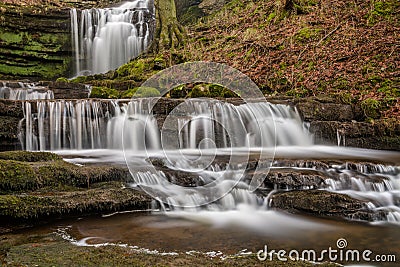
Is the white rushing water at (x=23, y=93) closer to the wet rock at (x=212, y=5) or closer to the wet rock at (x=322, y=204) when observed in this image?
the wet rock at (x=322, y=204)

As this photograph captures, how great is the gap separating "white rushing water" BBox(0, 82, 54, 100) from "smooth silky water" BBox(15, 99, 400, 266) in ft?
8.67

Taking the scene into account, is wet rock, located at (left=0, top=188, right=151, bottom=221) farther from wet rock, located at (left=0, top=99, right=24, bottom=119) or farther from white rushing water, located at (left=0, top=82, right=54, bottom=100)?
white rushing water, located at (left=0, top=82, right=54, bottom=100)

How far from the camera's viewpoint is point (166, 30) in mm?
14500

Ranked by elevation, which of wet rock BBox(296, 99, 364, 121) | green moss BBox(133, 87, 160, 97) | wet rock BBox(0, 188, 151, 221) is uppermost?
green moss BBox(133, 87, 160, 97)

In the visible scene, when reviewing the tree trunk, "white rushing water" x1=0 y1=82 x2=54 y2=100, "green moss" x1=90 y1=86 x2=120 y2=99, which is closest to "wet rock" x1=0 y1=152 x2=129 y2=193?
"green moss" x1=90 y1=86 x2=120 y2=99

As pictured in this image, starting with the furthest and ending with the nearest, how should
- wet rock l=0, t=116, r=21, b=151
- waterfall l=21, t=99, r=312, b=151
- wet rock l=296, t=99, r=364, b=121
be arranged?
wet rock l=296, t=99, r=364, b=121 < waterfall l=21, t=99, r=312, b=151 < wet rock l=0, t=116, r=21, b=151

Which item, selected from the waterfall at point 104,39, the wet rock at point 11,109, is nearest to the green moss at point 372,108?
the wet rock at point 11,109

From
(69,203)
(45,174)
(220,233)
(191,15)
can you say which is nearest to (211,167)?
(220,233)

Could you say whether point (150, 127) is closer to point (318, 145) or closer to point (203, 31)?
point (318, 145)

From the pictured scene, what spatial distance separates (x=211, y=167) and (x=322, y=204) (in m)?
1.98

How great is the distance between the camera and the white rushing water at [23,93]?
1050 cm

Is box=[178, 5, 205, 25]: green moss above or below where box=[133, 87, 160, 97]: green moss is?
above

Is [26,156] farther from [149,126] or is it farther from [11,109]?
[149,126]

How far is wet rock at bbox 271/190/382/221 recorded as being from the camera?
15.4ft
